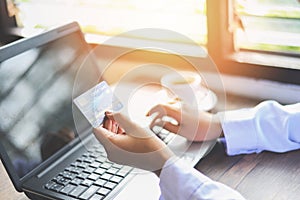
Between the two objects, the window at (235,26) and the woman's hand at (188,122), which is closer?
the woman's hand at (188,122)

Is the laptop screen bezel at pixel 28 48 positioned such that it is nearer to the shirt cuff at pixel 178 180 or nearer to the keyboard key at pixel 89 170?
the keyboard key at pixel 89 170

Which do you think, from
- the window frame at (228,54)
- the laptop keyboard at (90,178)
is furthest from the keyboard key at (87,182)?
the window frame at (228,54)

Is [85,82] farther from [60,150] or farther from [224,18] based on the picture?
[224,18]

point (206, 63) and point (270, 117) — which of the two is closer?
point (270, 117)

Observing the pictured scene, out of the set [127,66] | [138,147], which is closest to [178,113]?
[138,147]

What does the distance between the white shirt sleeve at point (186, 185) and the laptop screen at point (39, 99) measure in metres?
0.26

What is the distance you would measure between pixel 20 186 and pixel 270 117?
0.50 metres

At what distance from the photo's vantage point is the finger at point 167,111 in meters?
0.93

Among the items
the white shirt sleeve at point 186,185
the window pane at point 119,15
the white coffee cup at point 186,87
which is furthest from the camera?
the window pane at point 119,15

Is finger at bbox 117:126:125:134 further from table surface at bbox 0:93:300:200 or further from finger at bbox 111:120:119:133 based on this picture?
table surface at bbox 0:93:300:200

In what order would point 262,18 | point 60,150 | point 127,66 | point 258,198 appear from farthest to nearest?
point 127,66 < point 262,18 < point 60,150 < point 258,198

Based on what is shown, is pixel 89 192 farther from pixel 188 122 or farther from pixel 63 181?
pixel 188 122

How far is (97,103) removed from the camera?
33.9 inches

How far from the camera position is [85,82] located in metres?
0.97
